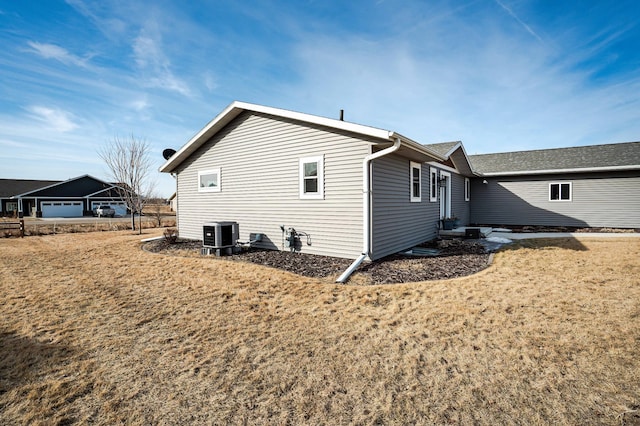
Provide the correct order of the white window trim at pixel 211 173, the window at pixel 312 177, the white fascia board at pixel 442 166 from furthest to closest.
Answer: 1. the white fascia board at pixel 442 166
2. the white window trim at pixel 211 173
3. the window at pixel 312 177

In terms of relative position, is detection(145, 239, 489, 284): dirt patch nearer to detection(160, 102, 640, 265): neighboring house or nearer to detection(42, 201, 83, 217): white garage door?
A: detection(160, 102, 640, 265): neighboring house

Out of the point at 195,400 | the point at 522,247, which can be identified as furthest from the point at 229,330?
the point at 522,247

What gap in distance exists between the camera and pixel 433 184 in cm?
1198

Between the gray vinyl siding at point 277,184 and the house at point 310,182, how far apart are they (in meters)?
0.03

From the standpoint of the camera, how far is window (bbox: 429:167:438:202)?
1164 centimetres

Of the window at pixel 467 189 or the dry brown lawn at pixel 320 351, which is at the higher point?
the window at pixel 467 189

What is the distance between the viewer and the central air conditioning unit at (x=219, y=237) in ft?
29.9

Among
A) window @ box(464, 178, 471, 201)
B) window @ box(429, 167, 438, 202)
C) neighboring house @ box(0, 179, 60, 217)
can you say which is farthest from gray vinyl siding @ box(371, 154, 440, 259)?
neighboring house @ box(0, 179, 60, 217)

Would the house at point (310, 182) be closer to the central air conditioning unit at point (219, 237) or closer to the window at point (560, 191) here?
the central air conditioning unit at point (219, 237)

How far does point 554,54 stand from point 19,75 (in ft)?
62.0

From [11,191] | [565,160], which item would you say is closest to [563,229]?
[565,160]

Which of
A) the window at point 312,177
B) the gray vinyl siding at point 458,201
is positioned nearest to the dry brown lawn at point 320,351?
the window at point 312,177

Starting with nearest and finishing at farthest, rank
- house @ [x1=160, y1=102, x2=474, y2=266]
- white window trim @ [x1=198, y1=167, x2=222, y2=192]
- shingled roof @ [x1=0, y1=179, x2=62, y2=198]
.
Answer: house @ [x1=160, y1=102, x2=474, y2=266]
white window trim @ [x1=198, y1=167, x2=222, y2=192]
shingled roof @ [x1=0, y1=179, x2=62, y2=198]

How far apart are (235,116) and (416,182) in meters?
6.74
